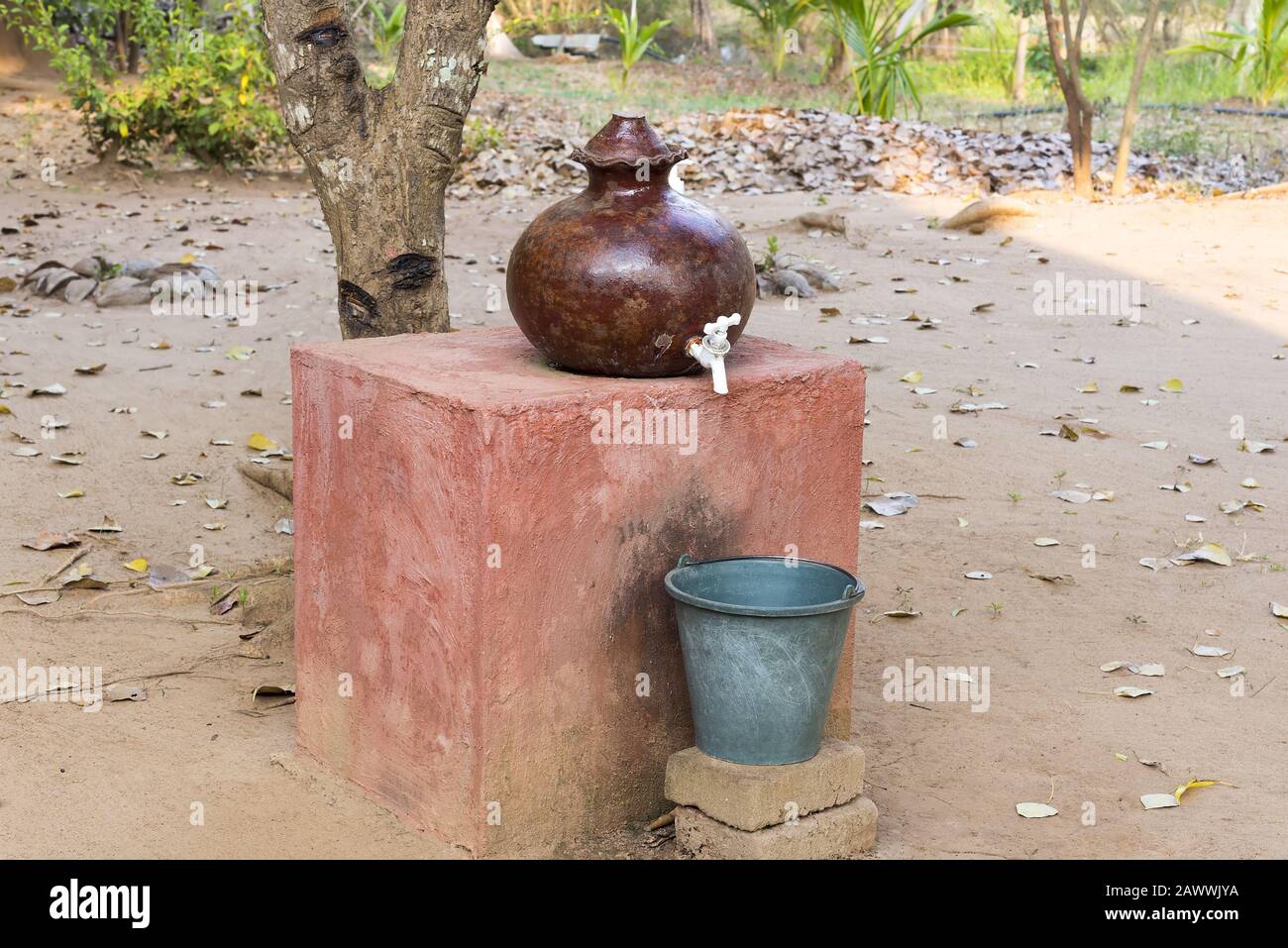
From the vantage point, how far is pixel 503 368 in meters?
2.65

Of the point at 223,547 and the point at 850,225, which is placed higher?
the point at 850,225

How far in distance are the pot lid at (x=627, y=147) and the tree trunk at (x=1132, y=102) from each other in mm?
7193

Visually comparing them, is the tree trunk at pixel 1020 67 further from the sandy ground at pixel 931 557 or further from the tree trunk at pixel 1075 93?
the sandy ground at pixel 931 557

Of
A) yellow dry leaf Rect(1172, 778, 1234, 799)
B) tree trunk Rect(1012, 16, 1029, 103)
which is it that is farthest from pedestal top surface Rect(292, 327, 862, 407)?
tree trunk Rect(1012, 16, 1029, 103)

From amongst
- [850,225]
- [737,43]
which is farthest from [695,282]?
[737,43]

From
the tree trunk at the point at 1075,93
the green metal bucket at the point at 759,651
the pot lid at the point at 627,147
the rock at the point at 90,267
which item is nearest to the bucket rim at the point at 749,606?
the green metal bucket at the point at 759,651

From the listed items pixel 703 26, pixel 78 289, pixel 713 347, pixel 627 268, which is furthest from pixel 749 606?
pixel 703 26

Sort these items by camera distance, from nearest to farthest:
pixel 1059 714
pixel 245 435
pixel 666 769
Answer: pixel 666 769, pixel 1059 714, pixel 245 435

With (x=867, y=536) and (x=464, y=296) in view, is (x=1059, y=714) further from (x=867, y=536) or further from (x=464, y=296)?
(x=464, y=296)

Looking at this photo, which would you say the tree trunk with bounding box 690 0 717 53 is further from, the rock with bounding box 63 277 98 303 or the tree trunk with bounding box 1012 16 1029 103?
the rock with bounding box 63 277 98 303

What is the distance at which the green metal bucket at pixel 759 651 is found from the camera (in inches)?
91.5

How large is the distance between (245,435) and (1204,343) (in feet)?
15.0

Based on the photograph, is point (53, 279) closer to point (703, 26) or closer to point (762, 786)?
point (762, 786)

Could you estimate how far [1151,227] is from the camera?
862 centimetres
